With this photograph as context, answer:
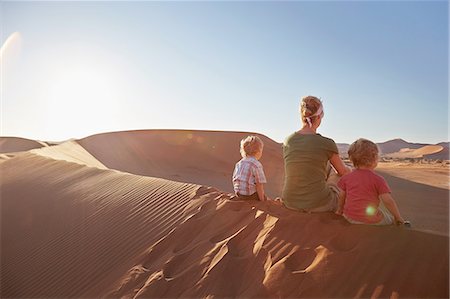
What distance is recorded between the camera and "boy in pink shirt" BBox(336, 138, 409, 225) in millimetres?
3471

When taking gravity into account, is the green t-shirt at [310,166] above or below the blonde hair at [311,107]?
below

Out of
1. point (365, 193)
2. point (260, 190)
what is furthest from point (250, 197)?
point (365, 193)

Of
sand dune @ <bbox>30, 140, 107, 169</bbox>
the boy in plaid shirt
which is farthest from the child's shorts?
sand dune @ <bbox>30, 140, 107, 169</bbox>

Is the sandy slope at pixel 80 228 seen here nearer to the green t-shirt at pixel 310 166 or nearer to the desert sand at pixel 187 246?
the desert sand at pixel 187 246

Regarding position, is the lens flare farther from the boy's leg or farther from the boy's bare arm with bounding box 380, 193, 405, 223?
the boy's leg

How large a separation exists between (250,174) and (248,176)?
0.14 ft

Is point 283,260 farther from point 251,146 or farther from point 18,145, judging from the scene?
point 18,145

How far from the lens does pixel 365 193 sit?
3.52 metres

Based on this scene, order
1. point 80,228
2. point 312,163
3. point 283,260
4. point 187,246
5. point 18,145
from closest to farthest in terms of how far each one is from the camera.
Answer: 1. point 283,260
2. point 312,163
3. point 187,246
4. point 80,228
5. point 18,145

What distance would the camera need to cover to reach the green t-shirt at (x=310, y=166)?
4066mm

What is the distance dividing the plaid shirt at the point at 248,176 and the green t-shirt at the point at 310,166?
29.4 inches

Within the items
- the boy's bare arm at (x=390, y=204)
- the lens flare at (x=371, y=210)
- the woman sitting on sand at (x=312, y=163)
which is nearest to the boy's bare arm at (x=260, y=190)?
the woman sitting on sand at (x=312, y=163)

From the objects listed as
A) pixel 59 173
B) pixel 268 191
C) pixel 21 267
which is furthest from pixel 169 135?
pixel 21 267

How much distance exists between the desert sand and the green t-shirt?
0.76 ft
